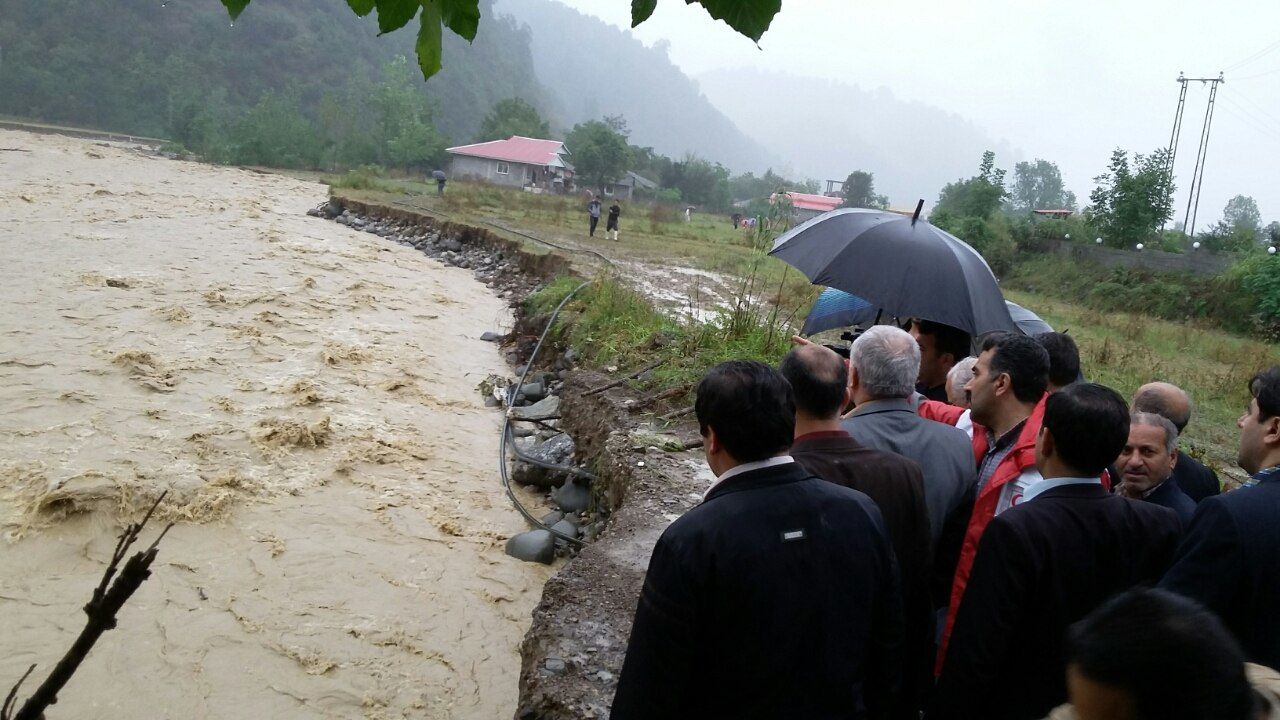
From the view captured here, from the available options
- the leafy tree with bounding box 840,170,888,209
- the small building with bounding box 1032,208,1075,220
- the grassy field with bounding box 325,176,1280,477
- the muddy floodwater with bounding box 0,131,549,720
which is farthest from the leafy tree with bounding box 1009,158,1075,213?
the muddy floodwater with bounding box 0,131,549,720

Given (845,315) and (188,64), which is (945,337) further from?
(188,64)

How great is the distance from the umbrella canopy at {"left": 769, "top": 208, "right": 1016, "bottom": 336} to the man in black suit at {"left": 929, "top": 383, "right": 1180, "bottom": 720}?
1.47 metres

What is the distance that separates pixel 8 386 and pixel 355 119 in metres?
54.3

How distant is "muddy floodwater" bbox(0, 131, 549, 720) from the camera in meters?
4.46

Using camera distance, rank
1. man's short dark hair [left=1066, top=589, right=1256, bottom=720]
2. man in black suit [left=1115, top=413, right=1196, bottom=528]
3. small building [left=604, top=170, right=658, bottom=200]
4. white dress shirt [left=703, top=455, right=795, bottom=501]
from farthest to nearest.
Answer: small building [left=604, top=170, right=658, bottom=200] → man in black suit [left=1115, top=413, right=1196, bottom=528] → white dress shirt [left=703, top=455, right=795, bottom=501] → man's short dark hair [left=1066, top=589, right=1256, bottom=720]

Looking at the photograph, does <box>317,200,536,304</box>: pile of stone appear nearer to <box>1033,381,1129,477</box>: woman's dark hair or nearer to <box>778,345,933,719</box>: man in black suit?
<box>778,345,933,719</box>: man in black suit

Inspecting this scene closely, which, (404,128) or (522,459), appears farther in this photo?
(404,128)

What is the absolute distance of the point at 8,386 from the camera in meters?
7.67

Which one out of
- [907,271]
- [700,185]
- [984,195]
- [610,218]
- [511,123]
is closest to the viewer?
[907,271]

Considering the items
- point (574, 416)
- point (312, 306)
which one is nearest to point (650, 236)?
point (312, 306)

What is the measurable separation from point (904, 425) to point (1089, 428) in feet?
1.97

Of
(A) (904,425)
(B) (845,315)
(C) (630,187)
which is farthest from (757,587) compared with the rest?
(C) (630,187)

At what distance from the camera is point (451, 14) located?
61.2 inches

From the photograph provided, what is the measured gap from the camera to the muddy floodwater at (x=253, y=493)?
14.6 ft
